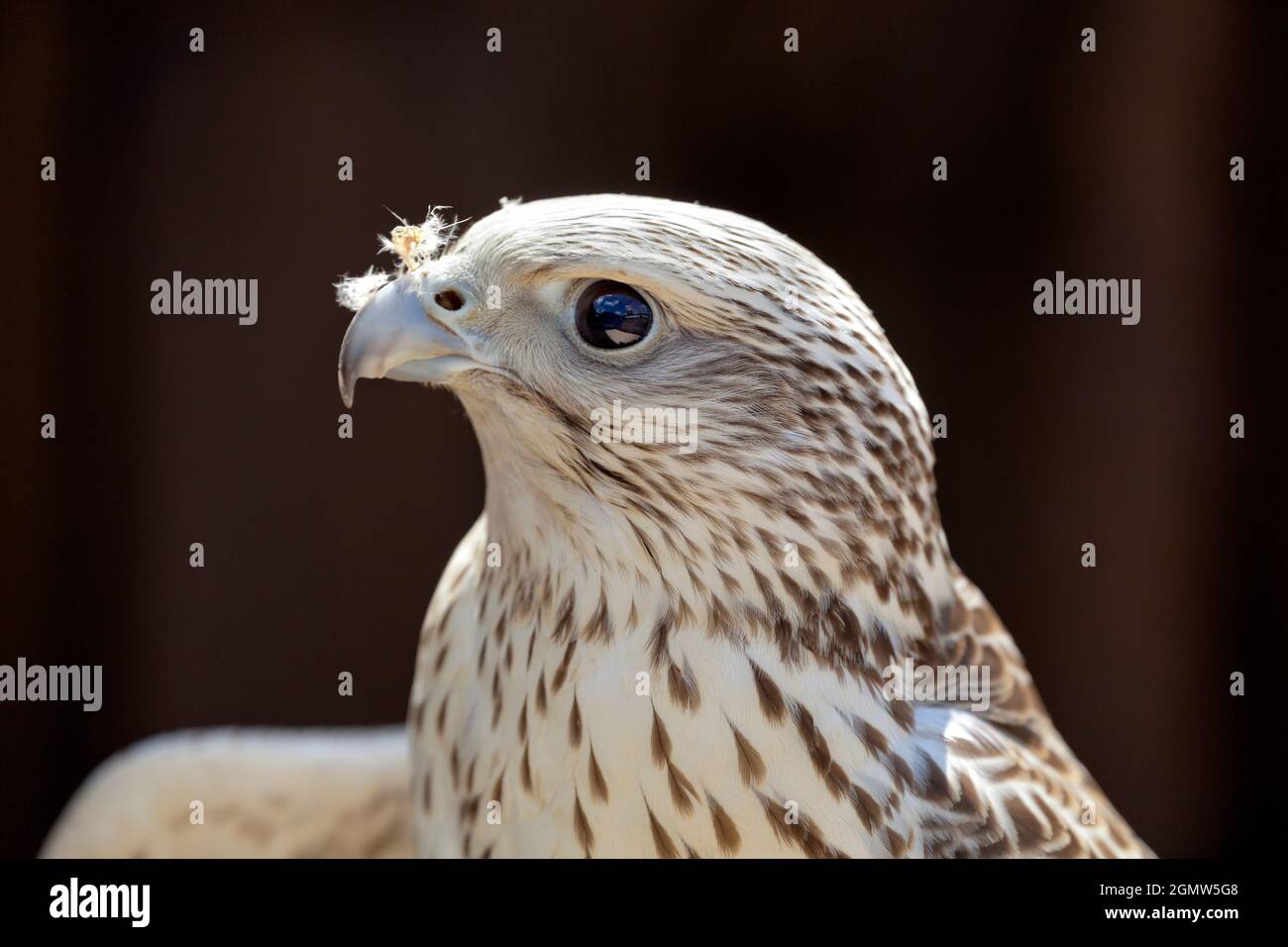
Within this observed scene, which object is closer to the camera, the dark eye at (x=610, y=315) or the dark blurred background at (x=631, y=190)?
the dark eye at (x=610, y=315)

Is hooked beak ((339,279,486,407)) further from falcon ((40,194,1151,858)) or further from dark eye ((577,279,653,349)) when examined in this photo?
dark eye ((577,279,653,349))

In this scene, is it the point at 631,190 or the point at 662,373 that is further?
the point at 631,190

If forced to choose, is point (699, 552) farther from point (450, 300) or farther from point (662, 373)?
point (450, 300)

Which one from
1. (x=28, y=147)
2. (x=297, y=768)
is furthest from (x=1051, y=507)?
(x=28, y=147)

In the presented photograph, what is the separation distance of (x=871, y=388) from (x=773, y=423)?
17cm

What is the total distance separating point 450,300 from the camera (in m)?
1.58

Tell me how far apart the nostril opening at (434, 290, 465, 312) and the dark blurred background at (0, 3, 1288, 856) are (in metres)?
1.66

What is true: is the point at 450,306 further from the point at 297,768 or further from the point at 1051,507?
the point at 1051,507

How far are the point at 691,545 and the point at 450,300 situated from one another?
0.47 meters

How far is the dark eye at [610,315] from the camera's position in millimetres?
1560

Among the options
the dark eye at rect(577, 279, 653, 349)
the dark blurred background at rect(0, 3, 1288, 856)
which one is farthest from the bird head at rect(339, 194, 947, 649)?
the dark blurred background at rect(0, 3, 1288, 856)

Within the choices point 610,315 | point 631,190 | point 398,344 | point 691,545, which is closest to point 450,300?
point 398,344

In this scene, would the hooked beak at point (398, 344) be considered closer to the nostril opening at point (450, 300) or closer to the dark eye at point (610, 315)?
the nostril opening at point (450, 300)

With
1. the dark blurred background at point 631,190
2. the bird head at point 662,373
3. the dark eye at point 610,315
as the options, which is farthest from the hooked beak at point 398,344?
the dark blurred background at point 631,190
